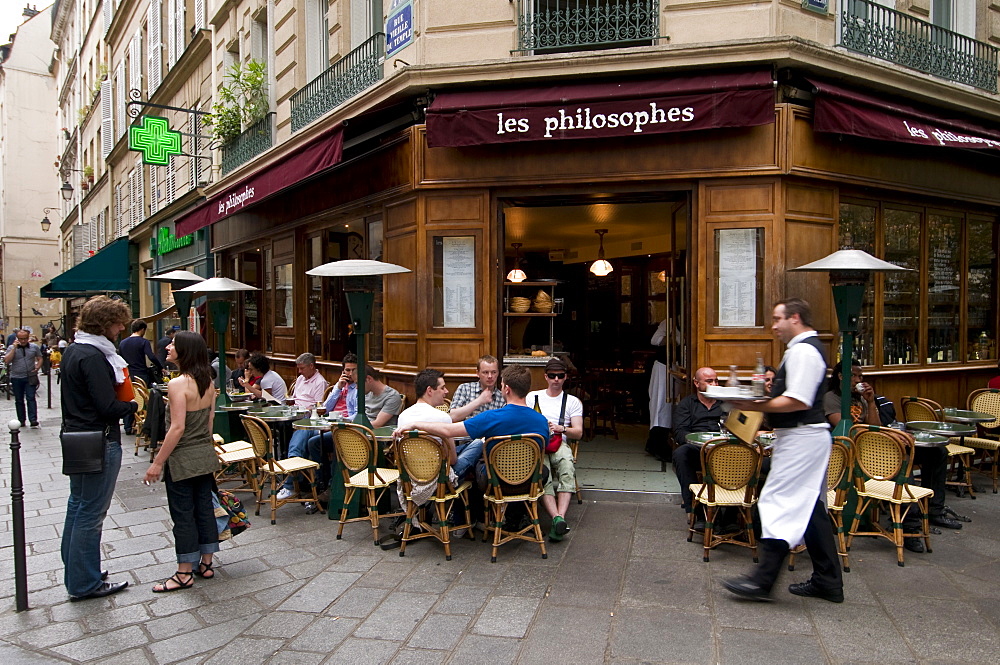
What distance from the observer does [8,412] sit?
15406 mm

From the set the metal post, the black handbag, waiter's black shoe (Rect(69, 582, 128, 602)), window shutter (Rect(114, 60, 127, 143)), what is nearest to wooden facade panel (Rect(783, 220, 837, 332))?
the black handbag

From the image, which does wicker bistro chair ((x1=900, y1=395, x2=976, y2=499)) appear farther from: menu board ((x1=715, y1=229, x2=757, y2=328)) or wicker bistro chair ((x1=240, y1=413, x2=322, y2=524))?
wicker bistro chair ((x1=240, y1=413, x2=322, y2=524))

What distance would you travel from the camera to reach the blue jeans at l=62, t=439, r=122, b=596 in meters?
4.37

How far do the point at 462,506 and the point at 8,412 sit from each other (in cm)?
1462

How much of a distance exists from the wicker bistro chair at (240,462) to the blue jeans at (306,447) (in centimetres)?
34

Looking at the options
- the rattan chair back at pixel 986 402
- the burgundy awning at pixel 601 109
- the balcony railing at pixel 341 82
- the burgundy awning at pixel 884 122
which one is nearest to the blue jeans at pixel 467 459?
the burgundy awning at pixel 601 109

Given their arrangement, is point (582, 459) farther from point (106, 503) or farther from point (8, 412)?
point (8, 412)

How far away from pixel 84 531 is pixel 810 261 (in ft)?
23.1

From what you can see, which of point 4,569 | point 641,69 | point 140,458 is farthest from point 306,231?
point 4,569

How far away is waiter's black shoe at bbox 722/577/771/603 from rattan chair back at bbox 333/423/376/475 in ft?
9.54

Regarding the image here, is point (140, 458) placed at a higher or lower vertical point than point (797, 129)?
lower

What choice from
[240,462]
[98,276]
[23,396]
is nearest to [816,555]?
[240,462]

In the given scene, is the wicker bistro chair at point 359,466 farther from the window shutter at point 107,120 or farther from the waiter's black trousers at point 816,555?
the window shutter at point 107,120

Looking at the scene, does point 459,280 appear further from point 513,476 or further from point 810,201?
point 810,201
